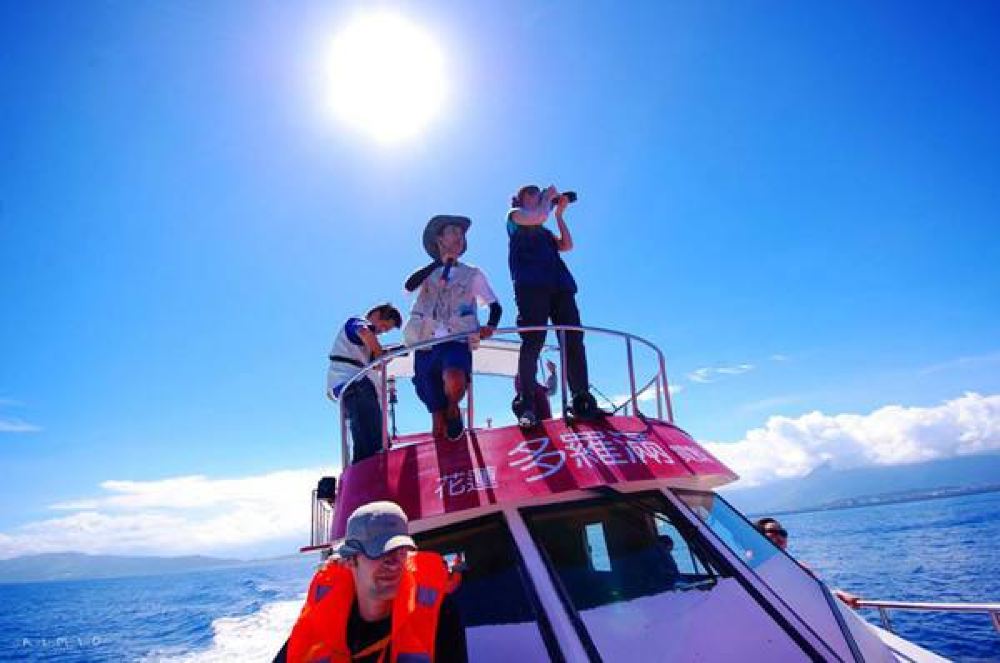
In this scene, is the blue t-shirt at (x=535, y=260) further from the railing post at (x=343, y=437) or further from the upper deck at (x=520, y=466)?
the railing post at (x=343, y=437)

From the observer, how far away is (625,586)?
3336 mm

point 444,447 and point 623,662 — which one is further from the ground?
point 444,447

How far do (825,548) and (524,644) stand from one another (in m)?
61.1

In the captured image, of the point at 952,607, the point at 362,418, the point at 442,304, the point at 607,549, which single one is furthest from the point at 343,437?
the point at 952,607

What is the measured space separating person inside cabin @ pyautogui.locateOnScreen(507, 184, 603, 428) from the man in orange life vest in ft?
8.12

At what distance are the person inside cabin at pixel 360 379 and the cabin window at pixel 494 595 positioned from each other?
1550 millimetres

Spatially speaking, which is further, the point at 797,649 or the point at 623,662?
the point at 797,649

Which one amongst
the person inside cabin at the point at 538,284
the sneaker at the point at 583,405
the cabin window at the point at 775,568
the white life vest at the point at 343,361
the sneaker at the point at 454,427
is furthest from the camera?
the white life vest at the point at 343,361

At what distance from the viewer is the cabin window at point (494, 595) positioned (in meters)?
2.79

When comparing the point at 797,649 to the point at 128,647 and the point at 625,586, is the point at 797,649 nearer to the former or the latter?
the point at 625,586

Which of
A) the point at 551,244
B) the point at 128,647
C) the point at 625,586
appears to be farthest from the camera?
the point at 128,647

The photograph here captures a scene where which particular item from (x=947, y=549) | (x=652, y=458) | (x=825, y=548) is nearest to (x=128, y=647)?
(x=652, y=458)

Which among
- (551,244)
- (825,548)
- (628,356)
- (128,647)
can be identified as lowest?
(825,548)

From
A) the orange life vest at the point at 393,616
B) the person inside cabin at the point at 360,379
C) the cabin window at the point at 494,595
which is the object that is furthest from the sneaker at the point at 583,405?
the orange life vest at the point at 393,616
